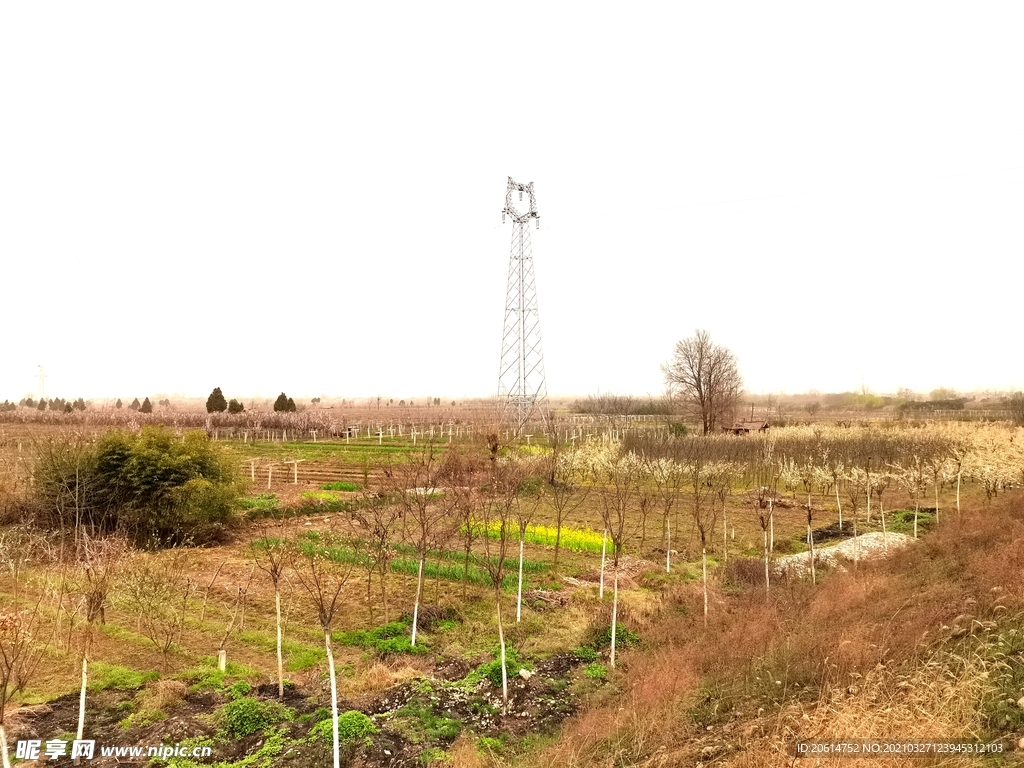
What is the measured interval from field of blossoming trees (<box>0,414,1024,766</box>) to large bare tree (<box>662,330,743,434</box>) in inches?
901

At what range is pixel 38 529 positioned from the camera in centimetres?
1544

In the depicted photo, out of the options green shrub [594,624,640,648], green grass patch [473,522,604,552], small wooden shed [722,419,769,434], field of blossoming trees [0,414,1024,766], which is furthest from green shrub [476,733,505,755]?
small wooden shed [722,419,769,434]

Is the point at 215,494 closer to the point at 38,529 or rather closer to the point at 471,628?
the point at 38,529

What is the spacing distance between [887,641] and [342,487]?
21045mm

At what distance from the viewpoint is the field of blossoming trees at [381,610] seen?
639cm

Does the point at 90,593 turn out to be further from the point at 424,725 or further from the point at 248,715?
the point at 424,725

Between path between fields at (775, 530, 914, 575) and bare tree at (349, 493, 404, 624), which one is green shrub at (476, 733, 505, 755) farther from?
path between fields at (775, 530, 914, 575)

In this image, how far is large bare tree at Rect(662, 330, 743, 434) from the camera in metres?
45.4

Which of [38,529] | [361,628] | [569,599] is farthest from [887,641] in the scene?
[38,529]

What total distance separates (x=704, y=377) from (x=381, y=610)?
3979 centimetres

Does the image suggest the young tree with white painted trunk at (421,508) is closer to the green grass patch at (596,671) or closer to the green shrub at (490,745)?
the green grass patch at (596,671)

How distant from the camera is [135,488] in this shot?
50.3 ft

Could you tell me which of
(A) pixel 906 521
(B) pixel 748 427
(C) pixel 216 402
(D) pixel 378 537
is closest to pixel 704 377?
(B) pixel 748 427

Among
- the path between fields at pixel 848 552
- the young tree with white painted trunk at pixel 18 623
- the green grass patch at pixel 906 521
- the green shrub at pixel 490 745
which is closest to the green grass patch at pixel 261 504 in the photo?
the young tree with white painted trunk at pixel 18 623
